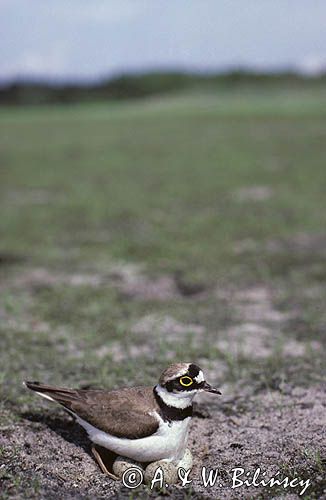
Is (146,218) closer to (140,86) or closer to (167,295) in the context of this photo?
(167,295)

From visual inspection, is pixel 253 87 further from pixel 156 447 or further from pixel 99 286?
pixel 156 447

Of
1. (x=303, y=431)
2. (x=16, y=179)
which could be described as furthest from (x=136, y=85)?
(x=303, y=431)

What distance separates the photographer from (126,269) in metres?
14.3

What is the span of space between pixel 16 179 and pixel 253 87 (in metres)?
64.6

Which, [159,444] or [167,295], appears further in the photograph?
[167,295]

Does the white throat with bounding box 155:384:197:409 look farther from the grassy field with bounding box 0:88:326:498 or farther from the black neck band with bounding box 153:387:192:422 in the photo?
the grassy field with bounding box 0:88:326:498

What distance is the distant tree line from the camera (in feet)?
281

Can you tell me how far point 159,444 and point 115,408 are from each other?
1.73 ft

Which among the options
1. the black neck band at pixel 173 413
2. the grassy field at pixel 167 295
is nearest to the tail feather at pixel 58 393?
the grassy field at pixel 167 295

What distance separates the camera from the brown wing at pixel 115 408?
235 inches

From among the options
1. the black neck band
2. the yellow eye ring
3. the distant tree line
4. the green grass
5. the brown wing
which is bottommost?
the distant tree line

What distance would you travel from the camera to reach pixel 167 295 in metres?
12.5

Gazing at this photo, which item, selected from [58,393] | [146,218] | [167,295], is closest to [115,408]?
[58,393]

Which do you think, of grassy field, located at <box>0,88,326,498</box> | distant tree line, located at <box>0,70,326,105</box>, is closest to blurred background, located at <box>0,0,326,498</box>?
Answer: grassy field, located at <box>0,88,326,498</box>
